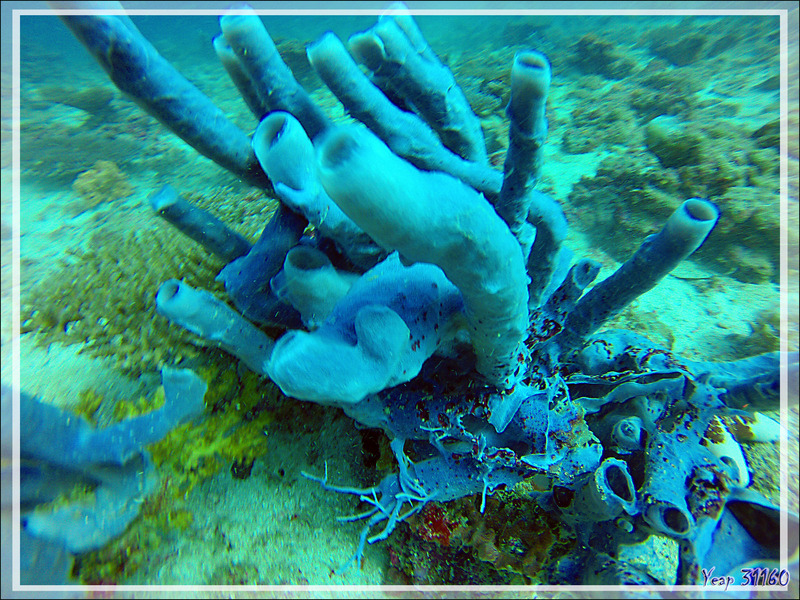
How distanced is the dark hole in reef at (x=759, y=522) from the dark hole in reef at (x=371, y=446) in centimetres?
141

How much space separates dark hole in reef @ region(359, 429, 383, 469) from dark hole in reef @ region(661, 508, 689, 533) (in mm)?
1194

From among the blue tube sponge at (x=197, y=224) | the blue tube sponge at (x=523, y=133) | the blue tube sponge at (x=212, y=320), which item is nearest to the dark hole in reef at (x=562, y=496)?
the blue tube sponge at (x=523, y=133)

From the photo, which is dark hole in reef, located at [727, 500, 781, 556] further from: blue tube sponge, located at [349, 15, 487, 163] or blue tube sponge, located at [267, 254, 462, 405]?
blue tube sponge, located at [349, 15, 487, 163]

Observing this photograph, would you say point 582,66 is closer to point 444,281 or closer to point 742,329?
point 742,329

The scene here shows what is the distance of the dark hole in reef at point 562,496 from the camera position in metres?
1.58

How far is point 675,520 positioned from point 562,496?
0.44m

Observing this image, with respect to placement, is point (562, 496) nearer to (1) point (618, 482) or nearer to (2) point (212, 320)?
(1) point (618, 482)

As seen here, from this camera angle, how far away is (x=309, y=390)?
3.13ft

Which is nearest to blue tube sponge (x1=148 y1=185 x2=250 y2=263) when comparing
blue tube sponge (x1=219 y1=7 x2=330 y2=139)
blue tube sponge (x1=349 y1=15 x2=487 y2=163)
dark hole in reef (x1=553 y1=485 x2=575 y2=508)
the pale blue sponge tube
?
blue tube sponge (x1=219 y1=7 x2=330 y2=139)

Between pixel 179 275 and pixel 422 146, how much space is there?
1451mm

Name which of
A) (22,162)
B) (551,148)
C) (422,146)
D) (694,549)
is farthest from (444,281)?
(22,162)

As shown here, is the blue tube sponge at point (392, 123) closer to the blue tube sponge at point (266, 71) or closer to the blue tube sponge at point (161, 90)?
the blue tube sponge at point (266, 71)

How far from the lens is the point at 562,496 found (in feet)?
5.23

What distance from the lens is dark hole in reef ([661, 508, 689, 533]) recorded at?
3.96ft
